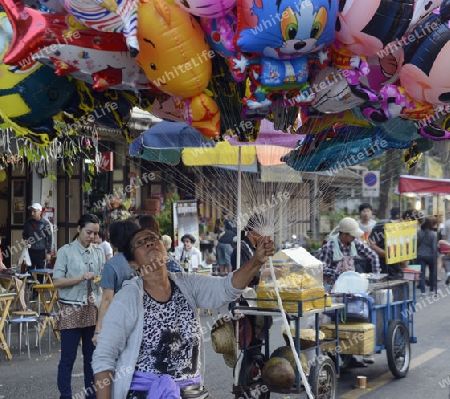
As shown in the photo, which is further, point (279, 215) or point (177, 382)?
point (279, 215)

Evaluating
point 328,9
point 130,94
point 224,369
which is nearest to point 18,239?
point 224,369

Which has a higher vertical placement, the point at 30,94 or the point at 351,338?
the point at 30,94

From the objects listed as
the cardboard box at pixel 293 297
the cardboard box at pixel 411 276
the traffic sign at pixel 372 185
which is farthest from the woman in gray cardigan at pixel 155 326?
the traffic sign at pixel 372 185

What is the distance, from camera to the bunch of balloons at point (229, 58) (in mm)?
3219

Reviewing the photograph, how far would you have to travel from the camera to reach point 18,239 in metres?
15.6

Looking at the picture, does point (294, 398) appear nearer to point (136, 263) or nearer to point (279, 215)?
point (279, 215)

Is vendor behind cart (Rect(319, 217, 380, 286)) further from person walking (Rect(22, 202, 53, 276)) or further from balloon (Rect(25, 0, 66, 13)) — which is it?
person walking (Rect(22, 202, 53, 276))

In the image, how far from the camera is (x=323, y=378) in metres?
6.29

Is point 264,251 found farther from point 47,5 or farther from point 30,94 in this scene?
point 47,5

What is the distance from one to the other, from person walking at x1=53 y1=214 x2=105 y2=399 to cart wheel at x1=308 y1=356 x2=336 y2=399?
1.99 metres

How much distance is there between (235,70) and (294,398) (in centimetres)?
451

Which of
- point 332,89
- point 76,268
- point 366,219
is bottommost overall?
point 76,268

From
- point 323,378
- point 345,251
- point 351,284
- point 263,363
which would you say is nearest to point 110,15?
point 263,363

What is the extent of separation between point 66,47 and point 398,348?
5957 mm
